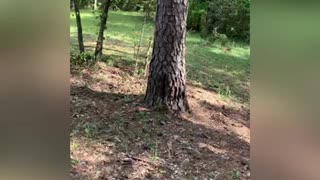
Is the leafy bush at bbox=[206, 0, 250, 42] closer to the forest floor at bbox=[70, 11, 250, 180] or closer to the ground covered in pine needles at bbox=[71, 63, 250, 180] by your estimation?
the forest floor at bbox=[70, 11, 250, 180]

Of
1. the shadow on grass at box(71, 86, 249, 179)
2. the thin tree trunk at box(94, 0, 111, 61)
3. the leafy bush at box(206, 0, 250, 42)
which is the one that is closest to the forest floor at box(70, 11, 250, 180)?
the shadow on grass at box(71, 86, 249, 179)

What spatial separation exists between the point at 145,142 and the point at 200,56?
3.40 meters

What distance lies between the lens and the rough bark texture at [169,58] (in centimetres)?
349

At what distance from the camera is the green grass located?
4.96 meters

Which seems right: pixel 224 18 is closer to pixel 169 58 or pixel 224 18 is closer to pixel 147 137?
pixel 169 58

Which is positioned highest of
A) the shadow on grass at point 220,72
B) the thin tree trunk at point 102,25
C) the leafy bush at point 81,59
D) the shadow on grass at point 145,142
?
the thin tree trunk at point 102,25

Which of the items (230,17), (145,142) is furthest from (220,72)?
(145,142)

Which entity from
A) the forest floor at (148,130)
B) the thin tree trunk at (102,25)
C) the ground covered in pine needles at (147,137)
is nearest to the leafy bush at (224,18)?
the forest floor at (148,130)

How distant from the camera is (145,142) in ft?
10.5

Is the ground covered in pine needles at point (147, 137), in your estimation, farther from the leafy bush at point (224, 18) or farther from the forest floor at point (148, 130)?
the leafy bush at point (224, 18)

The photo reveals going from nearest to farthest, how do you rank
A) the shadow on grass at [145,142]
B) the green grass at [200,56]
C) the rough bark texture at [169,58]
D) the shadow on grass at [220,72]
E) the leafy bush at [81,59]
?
the shadow on grass at [145,142] → the rough bark texture at [169,58] → the leafy bush at [81,59] → the shadow on grass at [220,72] → the green grass at [200,56]

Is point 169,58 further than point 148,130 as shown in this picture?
Yes
